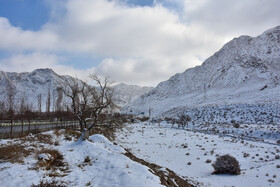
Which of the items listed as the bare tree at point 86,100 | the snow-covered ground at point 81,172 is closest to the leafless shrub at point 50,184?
the snow-covered ground at point 81,172

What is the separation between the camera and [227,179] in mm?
13406

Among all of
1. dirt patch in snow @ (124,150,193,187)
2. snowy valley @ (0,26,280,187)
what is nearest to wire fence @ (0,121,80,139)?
snowy valley @ (0,26,280,187)

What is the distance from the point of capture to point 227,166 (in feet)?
46.8

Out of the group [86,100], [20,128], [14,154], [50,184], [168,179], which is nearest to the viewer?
[50,184]

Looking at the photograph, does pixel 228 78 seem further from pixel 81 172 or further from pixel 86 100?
pixel 81 172

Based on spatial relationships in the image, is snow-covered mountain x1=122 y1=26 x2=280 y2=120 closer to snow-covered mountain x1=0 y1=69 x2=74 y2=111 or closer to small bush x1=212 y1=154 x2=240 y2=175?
snow-covered mountain x1=0 y1=69 x2=74 y2=111

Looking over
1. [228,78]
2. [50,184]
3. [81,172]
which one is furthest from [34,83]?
[50,184]

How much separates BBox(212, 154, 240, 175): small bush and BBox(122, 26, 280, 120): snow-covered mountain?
227ft

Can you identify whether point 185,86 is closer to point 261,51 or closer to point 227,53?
point 227,53

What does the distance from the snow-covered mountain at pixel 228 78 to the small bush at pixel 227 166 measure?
227 ft

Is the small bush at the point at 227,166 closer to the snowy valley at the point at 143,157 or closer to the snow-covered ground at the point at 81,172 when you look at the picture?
the snowy valley at the point at 143,157

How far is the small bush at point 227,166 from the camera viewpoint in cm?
1420

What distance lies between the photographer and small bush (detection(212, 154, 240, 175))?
14.2 meters

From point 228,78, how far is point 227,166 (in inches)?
4174
